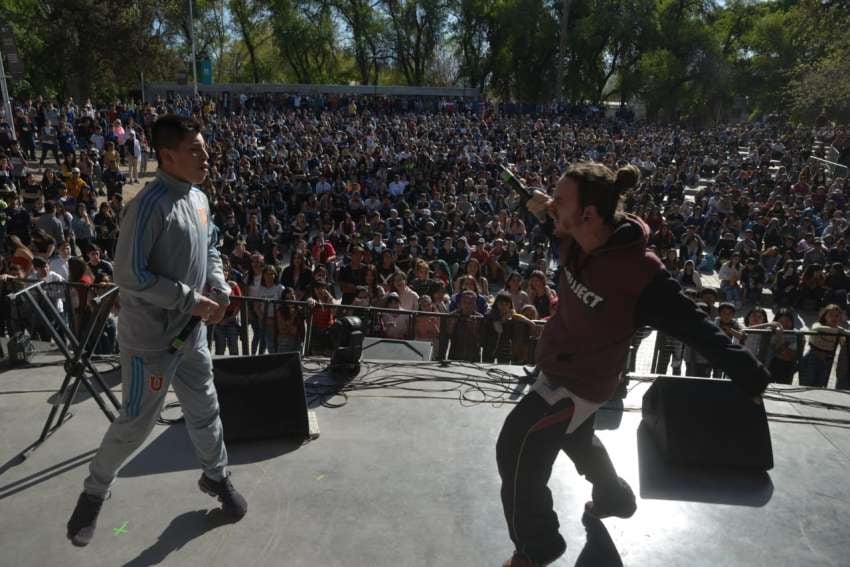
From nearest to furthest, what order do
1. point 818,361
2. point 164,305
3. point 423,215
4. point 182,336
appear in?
point 164,305
point 182,336
point 818,361
point 423,215

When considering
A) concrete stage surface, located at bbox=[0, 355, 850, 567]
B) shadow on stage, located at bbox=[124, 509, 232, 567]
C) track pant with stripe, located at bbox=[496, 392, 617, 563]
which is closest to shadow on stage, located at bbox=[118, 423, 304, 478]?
concrete stage surface, located at bbox=[0, 355, 850, 567]

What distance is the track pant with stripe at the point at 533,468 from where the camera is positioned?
261 cm

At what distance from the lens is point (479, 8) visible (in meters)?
49.8

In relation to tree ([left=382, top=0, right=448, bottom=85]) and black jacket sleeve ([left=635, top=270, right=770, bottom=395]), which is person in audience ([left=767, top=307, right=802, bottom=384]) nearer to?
black jacket sleeve ([left=635, top=270, right=770, bottom=395])

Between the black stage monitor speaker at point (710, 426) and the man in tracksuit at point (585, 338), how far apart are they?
0.96m

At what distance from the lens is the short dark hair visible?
269 cm

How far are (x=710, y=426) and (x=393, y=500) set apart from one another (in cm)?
178

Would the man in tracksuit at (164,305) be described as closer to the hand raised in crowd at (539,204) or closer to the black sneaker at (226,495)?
the black sneaker at (226,495)

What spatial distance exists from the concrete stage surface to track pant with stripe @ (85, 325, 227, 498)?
0.33m

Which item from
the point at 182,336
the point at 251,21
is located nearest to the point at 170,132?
the point at 182,336

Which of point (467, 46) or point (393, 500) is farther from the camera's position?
point (467, 46)

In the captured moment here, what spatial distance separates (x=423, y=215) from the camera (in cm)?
1661

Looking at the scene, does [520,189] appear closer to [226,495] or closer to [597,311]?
[597,311]

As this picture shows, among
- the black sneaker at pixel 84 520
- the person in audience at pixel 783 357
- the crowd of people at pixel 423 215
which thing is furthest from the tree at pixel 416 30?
the black sneaker at pixel 84 520
